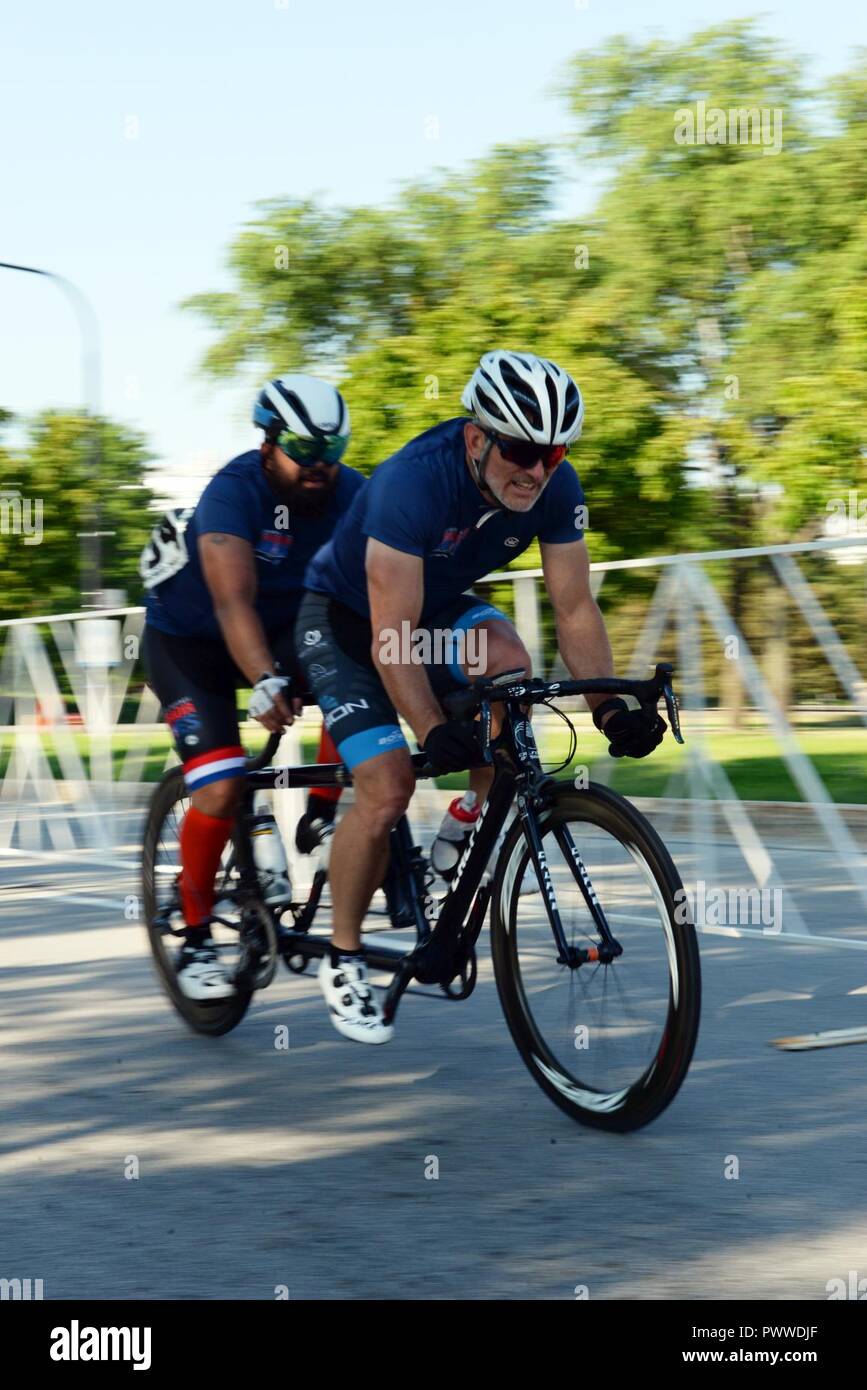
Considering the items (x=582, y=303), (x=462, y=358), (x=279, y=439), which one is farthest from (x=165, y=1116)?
(x=582, y=303)

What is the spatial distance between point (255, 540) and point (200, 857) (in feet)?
3.32

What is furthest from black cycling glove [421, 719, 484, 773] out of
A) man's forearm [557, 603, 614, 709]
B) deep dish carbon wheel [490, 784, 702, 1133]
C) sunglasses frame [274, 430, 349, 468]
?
sunglasses frame [274, 430, 349, 468]

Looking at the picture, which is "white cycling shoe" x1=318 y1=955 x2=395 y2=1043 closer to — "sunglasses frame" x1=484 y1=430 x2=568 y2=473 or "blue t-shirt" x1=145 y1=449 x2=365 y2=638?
"blue t-shirt" x1=145 y1=449 x2=365 y2=638

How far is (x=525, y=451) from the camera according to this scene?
447 cm

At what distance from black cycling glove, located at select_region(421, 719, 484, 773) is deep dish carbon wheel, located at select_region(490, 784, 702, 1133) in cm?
24

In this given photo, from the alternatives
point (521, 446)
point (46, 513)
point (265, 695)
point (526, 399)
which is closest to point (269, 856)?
point (265, 695)

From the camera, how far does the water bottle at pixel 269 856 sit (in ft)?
17.7

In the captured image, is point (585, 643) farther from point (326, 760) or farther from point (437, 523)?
point (326, 760)

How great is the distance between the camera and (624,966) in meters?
4.44

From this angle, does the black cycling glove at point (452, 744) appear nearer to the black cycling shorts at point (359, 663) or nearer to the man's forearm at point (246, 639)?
the black cycling shorts at point (359, 663)

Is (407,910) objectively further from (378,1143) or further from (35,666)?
(35,666)

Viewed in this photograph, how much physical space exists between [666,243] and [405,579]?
1232 inches

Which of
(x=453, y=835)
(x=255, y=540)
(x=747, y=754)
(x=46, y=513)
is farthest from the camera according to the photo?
(x=46, y=513)

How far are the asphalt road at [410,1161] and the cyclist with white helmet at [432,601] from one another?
450 mm
